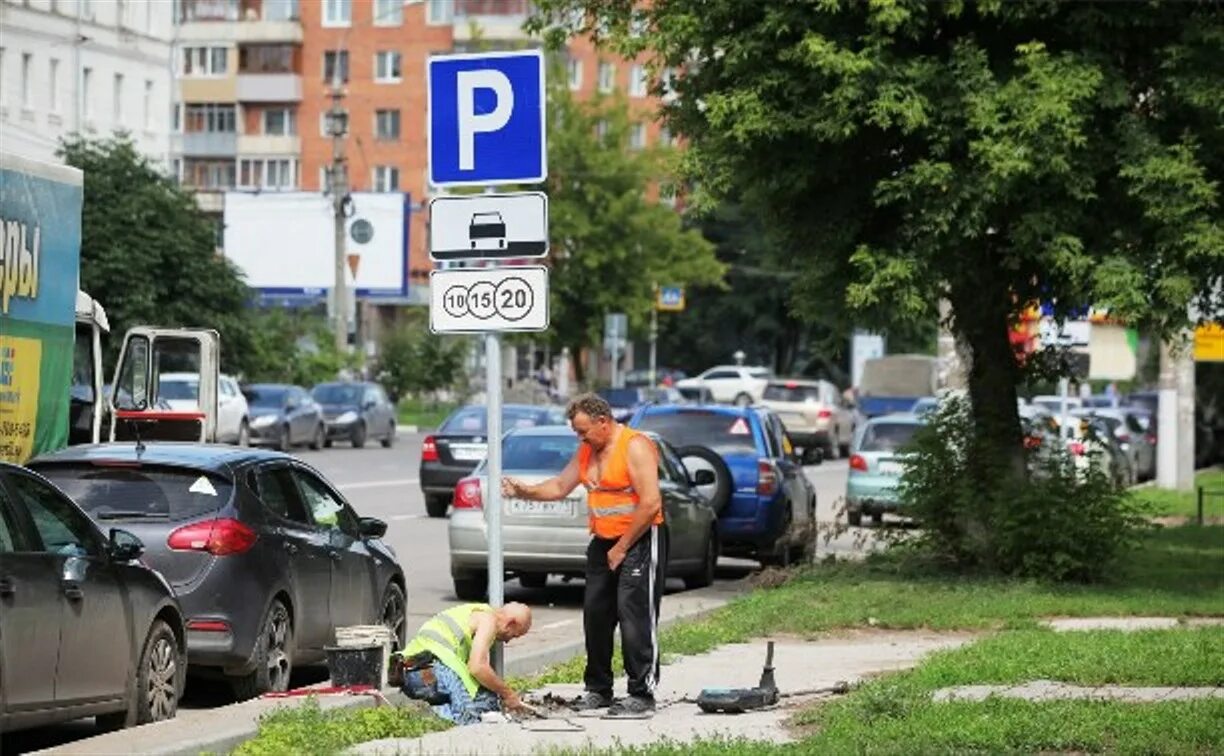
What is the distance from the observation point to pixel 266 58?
115 meters

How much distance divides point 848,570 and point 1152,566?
395cm

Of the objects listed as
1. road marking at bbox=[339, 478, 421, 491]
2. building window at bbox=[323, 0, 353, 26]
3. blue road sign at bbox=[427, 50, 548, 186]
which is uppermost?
building window at bbox=[323, 0, 353, 26]

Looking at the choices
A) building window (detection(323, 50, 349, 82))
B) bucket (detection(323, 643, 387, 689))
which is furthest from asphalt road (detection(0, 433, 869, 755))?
building window (detection(323, 50, 349, 82))

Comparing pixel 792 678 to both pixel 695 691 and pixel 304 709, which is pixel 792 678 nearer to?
pixel 695 691

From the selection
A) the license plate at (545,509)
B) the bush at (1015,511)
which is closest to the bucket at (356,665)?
the license plate at (545,509)

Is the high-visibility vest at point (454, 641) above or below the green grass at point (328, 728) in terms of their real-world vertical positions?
above

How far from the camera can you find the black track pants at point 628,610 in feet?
44.5

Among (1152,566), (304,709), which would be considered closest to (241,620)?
(304,709)

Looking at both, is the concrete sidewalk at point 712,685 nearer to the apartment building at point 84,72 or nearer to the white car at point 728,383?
the apartment building at point 84,72

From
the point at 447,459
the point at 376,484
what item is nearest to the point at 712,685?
the point at 447,459

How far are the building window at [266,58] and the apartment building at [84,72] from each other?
42.7 metres

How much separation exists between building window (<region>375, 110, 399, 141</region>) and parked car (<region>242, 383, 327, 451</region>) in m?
53.5

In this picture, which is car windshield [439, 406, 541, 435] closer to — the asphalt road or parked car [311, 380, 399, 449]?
the asphalt road

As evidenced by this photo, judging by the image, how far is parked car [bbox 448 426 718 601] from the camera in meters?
22.3
